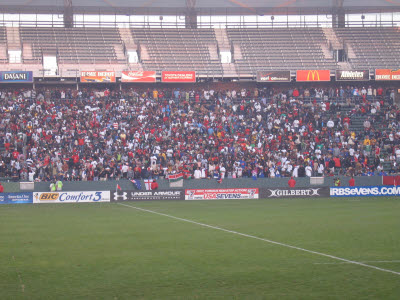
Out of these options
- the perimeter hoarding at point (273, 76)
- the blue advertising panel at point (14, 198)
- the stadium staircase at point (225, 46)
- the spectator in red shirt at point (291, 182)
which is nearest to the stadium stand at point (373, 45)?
the perimeter hoarding at point (273, 76)

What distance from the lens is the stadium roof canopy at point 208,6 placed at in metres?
56.3

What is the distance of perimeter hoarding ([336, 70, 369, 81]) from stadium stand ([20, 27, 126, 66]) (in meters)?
19.9

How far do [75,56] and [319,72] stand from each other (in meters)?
22.4

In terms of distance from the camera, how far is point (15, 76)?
152 ft

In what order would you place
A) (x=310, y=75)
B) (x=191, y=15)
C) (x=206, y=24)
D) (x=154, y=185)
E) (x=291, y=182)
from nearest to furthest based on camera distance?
(x=154, y=185), (x=291, y=182), (x=310, y=75), (x=191, y=15), (x=206, y=24)

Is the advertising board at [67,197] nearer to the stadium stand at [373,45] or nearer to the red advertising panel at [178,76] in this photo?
the red advertising panel at [178,76]

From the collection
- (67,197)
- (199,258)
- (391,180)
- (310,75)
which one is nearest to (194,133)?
(67,197)

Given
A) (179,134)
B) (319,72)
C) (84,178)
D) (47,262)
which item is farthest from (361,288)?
(319,72)

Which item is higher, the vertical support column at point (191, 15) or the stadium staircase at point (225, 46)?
the vertical support column at point (191, 15)

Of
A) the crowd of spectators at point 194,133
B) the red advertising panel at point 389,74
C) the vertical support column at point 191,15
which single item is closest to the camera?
the crowd of spectators at point 194,133

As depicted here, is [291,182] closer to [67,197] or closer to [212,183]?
[212,183]

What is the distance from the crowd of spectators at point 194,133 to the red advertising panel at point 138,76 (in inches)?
50.5

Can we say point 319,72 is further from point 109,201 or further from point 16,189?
point 16,189

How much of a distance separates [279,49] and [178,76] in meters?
12.2
